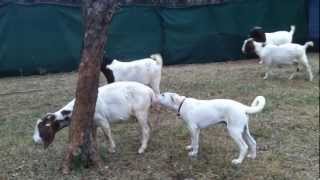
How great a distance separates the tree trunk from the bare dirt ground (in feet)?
0.92

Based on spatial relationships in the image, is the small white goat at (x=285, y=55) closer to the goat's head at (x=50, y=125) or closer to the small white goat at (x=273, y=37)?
the small white goat at (x=273, y=37)

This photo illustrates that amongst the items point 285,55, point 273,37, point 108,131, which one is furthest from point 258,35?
point 108,131

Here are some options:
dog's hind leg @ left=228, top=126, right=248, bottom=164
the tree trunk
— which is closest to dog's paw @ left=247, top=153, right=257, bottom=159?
dog's hind leg @ left=228, top=126, right=248, bottom=164

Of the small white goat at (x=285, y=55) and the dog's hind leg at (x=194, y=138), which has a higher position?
the dog's hind leg at (x=194, y=138)

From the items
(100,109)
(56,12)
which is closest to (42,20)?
(56,12)

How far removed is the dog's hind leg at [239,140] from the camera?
648 centimetres

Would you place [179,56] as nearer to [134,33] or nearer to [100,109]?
[134,33]

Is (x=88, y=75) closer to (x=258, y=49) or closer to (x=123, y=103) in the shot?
(x=123, y=103)

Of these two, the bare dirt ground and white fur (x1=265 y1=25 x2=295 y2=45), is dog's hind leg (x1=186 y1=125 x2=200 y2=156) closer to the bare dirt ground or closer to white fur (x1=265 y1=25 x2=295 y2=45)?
the bare dirt ground

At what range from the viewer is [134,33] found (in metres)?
16.7

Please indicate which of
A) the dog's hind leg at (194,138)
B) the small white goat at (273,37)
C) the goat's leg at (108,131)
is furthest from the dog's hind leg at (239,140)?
the small white goat at (273,37)

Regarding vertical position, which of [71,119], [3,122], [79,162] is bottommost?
[3,122]

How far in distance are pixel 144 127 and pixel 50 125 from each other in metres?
1.11

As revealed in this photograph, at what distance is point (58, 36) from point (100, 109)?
30.2ft
